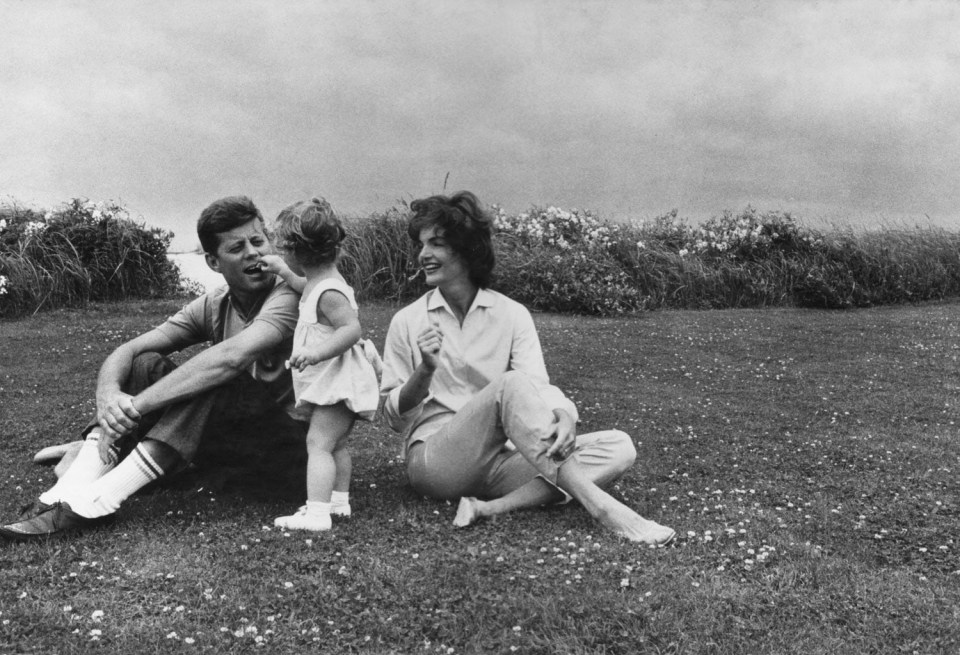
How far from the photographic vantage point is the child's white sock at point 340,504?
16.9 ft

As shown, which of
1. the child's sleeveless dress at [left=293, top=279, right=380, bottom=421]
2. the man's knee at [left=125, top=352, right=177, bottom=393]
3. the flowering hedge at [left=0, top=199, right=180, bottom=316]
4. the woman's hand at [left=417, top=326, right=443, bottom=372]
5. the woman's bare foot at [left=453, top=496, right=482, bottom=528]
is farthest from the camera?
the flowering hedge at [left=0, top=199, right=180, bottom=316]

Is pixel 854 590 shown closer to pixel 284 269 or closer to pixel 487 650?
pixel 487 650

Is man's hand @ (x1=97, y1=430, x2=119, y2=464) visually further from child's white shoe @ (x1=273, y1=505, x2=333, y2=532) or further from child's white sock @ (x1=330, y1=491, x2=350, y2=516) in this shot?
child's white sock @ (x1=330, y1=491, x2=350, y2=516)

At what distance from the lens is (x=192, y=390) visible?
4.85 metres

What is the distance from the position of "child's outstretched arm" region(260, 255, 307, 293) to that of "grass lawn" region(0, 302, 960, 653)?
1.19 metres

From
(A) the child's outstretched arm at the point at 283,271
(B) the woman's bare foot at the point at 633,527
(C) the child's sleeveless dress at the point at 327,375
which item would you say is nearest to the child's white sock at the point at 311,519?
(C) the child's sleeveless dress at the point at 327,375

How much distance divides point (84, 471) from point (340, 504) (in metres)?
1.32

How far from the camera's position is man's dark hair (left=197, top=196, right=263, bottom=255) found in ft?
16.7

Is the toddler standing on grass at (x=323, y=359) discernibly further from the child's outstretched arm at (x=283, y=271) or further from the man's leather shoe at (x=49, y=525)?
the man's leather shoe at (x=49, y=525)

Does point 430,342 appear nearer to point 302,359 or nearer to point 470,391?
point 302,359

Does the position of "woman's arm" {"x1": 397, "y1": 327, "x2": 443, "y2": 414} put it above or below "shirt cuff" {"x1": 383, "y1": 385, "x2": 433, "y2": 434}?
above

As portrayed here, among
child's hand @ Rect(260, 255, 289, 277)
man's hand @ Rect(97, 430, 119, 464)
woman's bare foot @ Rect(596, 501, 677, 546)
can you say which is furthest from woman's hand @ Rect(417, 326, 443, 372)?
man's hand @ Rect(97, 430, 119, 464)

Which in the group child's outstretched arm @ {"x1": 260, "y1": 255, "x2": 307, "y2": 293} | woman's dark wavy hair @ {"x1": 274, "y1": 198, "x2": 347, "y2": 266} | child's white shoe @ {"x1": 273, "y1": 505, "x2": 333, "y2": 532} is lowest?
child's white shoe @ {"x1": 273, "y1": 505, "x2": 333, "y2": 532}

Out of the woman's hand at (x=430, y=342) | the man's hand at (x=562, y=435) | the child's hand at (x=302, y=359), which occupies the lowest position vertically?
the man's hand at (x=562, y=435)
